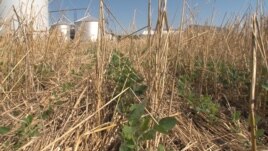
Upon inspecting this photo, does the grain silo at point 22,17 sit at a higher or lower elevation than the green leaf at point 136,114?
higher

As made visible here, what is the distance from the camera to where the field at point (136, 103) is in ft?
3.35

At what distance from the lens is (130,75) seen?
4.31 ft

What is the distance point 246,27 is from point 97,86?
1.50 meters

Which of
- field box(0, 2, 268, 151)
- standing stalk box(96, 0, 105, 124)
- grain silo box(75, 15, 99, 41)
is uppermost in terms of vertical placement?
grain silo box(75, 15, 99, 41)

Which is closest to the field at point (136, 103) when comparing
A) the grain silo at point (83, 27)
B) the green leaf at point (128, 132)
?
the green leaf at point (128, 132)

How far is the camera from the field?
3.35 ft

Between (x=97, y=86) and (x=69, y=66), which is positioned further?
(x=69, y=66)

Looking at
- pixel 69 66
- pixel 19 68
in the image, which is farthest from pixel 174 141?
pixel 69 66

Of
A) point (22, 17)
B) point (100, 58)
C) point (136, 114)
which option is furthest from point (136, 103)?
point (22, 17)

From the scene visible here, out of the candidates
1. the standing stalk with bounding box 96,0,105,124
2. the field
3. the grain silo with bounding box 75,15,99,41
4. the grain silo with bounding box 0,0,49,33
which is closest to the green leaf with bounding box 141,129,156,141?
the field

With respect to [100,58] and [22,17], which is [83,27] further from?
[100,58]

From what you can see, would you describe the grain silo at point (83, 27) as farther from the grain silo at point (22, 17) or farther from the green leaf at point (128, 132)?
the green leaf at point (128, 132)

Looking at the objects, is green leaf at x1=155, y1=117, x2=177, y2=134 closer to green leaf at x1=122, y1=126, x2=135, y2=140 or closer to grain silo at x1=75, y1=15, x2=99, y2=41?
green leaf at x1=122, y1=126, x2=135, y2=140

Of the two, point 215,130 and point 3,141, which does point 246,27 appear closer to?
point 215,130
